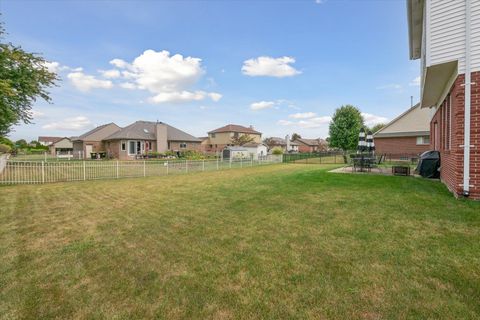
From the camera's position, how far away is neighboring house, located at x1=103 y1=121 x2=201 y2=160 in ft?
104

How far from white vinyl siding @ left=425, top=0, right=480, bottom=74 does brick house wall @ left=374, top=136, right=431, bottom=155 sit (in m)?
21.3

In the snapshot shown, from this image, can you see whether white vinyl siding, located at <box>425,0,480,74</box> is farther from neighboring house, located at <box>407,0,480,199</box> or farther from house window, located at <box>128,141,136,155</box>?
house window, located at <box>128,141,136,155</box>

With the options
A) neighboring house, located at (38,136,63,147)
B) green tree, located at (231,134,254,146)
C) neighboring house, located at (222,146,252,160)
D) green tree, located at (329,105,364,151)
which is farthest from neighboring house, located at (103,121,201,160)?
neighboring house, located at (38,136,63,147)

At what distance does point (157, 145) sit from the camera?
34.1 m

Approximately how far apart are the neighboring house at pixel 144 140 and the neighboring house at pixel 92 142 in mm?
2376

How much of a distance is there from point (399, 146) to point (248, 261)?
28.3 meters

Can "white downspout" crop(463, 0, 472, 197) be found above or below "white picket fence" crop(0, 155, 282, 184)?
above

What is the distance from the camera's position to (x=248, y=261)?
3.34 metres

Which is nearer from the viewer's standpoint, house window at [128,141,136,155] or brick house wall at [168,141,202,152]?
house window at [128,141,136,155]

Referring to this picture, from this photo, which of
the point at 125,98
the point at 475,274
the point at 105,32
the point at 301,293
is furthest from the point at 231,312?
the point at 125,98

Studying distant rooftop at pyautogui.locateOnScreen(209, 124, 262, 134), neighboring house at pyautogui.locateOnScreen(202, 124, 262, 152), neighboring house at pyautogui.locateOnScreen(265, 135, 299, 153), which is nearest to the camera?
neighboring house at pyautogui.locateOnScreen(202, 124, 262, 152)

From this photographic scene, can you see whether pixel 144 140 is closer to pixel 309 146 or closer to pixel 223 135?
pixel 223 135

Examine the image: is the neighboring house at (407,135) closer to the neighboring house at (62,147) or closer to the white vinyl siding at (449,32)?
the white vinyl siding at (449,32)

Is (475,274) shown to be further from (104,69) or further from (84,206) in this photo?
(104,69)
